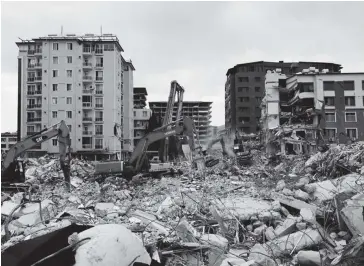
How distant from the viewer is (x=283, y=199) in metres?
5.74

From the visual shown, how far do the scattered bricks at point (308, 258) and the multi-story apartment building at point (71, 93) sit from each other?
19065mm

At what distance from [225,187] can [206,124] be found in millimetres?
9046

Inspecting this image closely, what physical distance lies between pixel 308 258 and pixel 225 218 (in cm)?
165

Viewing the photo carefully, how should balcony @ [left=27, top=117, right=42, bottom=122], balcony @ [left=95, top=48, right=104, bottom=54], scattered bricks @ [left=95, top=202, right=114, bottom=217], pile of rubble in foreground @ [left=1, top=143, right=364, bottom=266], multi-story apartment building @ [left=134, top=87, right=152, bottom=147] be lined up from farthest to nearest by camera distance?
multi-story apartment building @ [left=134, top=87, right=152, bottom=147] < balcony @ [left=95, top=48, right=104, bottom=54] < balcony @ [left=27, top=117, right=42, bottom=122] < scattered bricks @ [left=95, top=202, right=114, bottom=217] < pile of rubble in foreground @ [left=1, top=143, right=364, bottom=266]

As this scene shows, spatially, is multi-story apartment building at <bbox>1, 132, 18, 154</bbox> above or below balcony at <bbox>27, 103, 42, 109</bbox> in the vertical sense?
below

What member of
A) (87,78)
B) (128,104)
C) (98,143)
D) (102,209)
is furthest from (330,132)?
(102,209)

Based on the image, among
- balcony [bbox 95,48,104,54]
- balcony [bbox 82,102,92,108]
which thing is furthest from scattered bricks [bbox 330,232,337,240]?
balcony [bbox 95,48,104,54]

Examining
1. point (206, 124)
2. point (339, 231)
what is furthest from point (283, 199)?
point (206, 124)

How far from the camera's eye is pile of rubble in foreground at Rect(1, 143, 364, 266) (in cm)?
376

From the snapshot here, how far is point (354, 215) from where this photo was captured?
→ 399 cm

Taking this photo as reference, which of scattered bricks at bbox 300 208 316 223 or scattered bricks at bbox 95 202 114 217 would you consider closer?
scattered bricks at bbox 300 208 316 223

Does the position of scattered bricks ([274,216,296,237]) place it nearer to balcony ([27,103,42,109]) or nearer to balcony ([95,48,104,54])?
balcony ([27,103,42,109])

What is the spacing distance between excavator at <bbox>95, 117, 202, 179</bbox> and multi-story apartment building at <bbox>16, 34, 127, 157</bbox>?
1209 centimetres

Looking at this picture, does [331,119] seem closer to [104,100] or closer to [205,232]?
[104,100]
